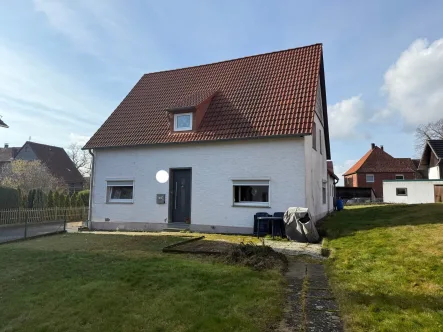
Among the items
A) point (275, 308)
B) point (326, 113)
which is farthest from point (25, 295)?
point (326, 113)

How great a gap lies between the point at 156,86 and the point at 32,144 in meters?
32.9

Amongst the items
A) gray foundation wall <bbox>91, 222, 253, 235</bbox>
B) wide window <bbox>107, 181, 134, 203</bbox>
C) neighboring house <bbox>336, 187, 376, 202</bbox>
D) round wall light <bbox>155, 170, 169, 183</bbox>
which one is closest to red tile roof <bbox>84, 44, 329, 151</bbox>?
round wall light <bbox>155, 170, 169, 183</bbox>

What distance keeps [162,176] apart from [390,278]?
10405 mm

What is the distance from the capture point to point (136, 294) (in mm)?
5062

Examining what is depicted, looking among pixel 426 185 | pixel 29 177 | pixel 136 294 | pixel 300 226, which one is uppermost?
pixel 29 177

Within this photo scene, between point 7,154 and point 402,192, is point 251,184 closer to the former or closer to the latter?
point 402,192

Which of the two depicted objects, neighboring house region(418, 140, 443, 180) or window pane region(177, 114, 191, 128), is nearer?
window pane region(177, 114, 191, 128)

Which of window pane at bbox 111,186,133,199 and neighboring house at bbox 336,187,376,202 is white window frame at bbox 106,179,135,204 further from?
neighboring house at bbox 336,187,376,202

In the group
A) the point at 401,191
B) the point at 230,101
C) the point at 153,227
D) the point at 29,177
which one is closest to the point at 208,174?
the point at 153,227

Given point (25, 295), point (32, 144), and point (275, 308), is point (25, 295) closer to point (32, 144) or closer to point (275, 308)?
point (275, 308)

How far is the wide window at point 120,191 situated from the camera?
14.8 metres

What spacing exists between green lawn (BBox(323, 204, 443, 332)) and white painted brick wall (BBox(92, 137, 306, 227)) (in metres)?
3.02

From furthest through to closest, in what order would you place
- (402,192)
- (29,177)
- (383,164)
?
(383,164)
(402,192)
(29,177)

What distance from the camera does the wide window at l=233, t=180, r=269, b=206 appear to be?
1219cm
